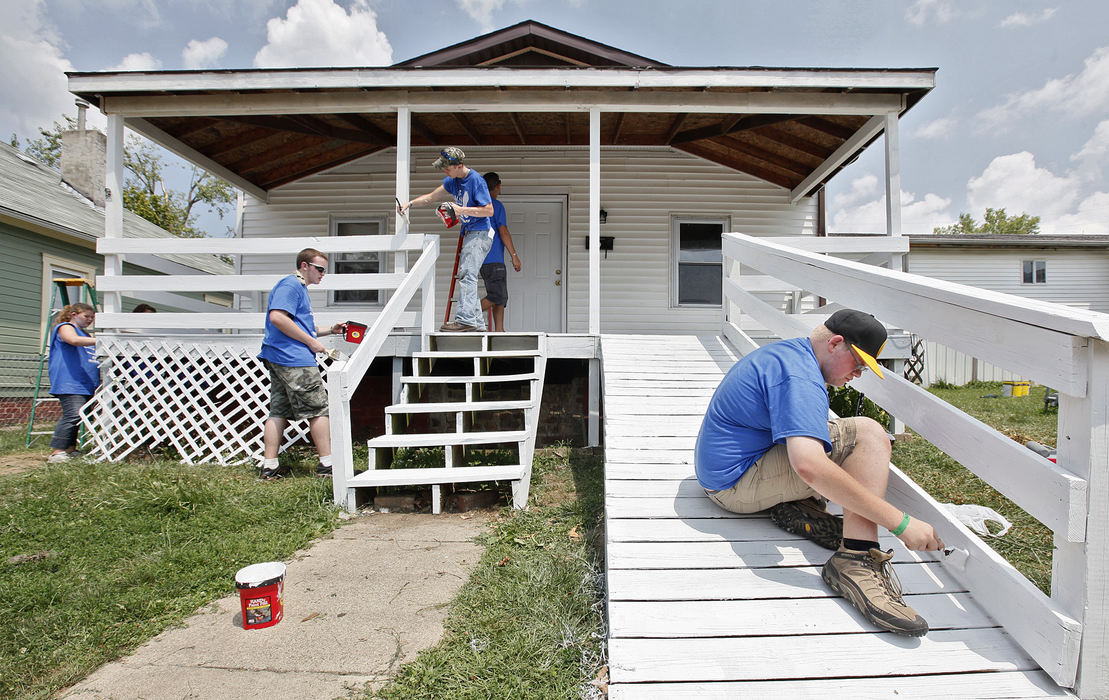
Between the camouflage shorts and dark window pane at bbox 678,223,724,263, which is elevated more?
dark window pane at bbox 678,223,724,263

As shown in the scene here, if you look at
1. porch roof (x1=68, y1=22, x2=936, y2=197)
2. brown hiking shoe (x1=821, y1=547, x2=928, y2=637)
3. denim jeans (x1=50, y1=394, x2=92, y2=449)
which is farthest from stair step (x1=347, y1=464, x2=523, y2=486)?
porch roof (x1=68, y1=22, x2=936, y2=197)

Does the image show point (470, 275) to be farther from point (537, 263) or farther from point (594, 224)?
point (537, 263)

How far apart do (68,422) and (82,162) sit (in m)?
12.1

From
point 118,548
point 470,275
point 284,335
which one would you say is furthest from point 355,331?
point 118,548

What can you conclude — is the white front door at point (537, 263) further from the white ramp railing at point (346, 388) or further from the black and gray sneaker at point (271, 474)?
the black and gray sneaker at point (271, 474)

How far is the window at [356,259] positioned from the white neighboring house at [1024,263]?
1614cm

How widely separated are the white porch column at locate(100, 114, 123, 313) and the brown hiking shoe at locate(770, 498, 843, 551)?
6.36 meters

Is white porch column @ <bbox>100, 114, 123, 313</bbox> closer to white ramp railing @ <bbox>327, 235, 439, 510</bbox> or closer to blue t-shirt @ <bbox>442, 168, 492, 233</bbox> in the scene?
white ramp railing @ <bbox>327, 235, 439, 510</bbox>

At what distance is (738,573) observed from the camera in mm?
2148

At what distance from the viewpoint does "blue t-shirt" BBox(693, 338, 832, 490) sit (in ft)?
6.56

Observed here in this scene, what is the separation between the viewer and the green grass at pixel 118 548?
6.84 feet

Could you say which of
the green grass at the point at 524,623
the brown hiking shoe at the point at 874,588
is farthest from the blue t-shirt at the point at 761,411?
the green grass at the point at 524,623

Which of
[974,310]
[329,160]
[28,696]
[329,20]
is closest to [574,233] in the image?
[329,160]

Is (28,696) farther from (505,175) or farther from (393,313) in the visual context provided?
(505,175)
